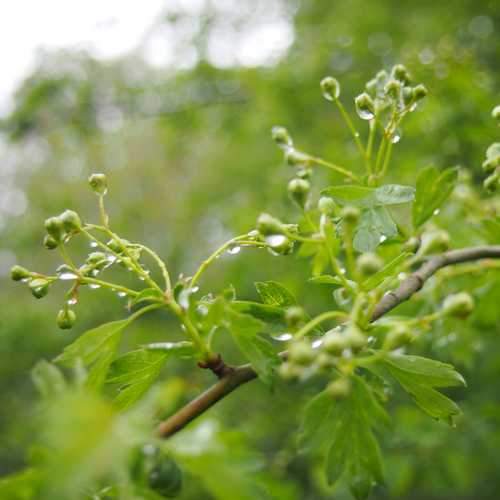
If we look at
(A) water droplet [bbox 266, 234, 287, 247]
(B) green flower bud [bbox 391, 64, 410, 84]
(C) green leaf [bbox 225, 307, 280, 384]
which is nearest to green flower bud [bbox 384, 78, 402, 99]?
(B) green flower bud [bbox 391, 64, 410, 84]

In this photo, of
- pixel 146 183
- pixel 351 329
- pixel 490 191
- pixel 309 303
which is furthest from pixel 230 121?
pixel 146 183

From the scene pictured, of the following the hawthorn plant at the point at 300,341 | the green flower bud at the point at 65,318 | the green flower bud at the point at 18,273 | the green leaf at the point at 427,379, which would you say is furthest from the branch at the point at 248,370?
the green flower bud at the point at 18,273

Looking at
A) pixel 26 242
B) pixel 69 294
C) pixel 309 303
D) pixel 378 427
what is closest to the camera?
pixel 378 427

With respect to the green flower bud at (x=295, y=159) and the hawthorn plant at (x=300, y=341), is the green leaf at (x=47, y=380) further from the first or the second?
the green flower bud at (x=295, y=159)

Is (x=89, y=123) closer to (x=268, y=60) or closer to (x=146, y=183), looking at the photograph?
(x=268, y=60)

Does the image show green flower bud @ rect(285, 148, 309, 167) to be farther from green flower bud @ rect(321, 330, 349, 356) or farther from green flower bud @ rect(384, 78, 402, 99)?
green flower bud @ rect(321, 330, 349, 356)

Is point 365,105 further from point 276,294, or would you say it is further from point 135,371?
point 135,371
